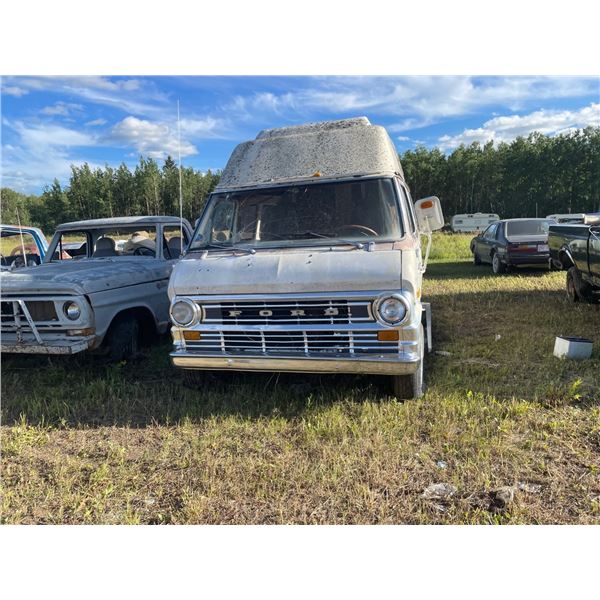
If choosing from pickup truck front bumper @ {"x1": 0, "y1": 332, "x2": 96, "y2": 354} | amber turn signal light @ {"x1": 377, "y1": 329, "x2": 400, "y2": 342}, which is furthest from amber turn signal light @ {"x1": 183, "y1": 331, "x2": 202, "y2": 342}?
amber turn signal light @ {"x1": 377, "y1": 329, "x2": 400, "y2": 342}

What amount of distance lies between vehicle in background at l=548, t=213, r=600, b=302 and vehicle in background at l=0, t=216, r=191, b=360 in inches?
236

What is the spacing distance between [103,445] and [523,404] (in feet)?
11.3

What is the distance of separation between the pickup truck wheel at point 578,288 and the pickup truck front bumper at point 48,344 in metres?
7.23

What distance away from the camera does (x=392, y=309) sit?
3.50m

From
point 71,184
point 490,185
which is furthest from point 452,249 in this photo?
point 490,185

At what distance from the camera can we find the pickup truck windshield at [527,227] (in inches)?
484

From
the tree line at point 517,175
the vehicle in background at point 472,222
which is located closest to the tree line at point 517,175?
the tree line at point 517,175

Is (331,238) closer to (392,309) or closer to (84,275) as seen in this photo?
(392,309)

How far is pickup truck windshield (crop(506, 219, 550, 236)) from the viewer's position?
40.3 feet

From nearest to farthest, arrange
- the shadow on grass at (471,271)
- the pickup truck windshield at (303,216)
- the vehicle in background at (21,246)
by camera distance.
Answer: the pickup truck windshield at (303,216)
the vehicle in background at (21,246)
the shadow on grass at (471,271)

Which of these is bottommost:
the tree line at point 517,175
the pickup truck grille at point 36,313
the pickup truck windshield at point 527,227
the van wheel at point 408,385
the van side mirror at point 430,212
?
the van wheel at point 408,385

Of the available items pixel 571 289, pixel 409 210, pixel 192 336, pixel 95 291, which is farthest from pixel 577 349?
pixel 95 291

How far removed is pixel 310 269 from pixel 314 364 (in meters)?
0.74

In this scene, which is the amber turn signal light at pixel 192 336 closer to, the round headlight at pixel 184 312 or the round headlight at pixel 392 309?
the round headlight at pixel 184 312
